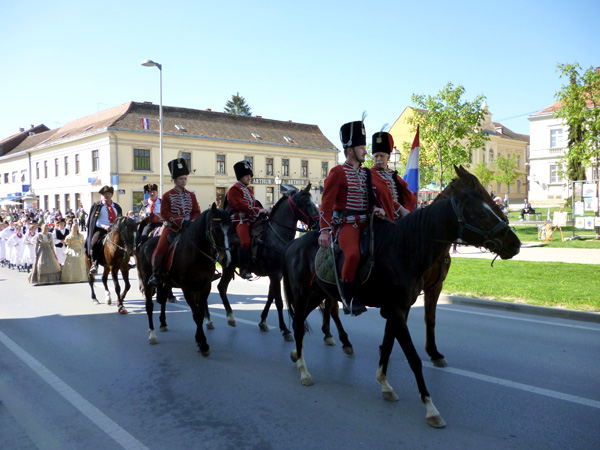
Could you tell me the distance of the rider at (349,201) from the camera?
196 inches

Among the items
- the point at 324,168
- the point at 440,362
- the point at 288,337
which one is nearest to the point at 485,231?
the point at 440,362

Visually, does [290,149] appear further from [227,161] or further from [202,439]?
[202,439]

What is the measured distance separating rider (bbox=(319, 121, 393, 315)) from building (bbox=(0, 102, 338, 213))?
3968cm

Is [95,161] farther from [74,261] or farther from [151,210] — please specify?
[151,210]

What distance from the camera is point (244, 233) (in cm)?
820

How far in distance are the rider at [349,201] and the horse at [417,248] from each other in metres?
0.18

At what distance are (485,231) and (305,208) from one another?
3680mm

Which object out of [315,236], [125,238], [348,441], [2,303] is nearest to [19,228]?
[2,303]

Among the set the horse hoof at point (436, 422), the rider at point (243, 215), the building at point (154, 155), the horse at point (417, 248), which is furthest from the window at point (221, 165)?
the horse hoof at point (436, 422)

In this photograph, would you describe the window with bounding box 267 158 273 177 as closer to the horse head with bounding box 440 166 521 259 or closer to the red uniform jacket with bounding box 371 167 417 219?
the red uniform jacket with bounding box 371 167 417 219

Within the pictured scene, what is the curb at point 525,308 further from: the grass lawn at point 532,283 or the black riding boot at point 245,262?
the black riding boot at point 245,262

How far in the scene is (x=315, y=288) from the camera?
5.65 meters

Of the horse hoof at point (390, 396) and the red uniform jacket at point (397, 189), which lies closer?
the horse hoof at point (390, 396)

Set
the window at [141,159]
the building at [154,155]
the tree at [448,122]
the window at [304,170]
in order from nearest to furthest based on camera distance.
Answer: the tree at [448,122], the building at [154,155], the window at [141,159], the window at [304,170]
